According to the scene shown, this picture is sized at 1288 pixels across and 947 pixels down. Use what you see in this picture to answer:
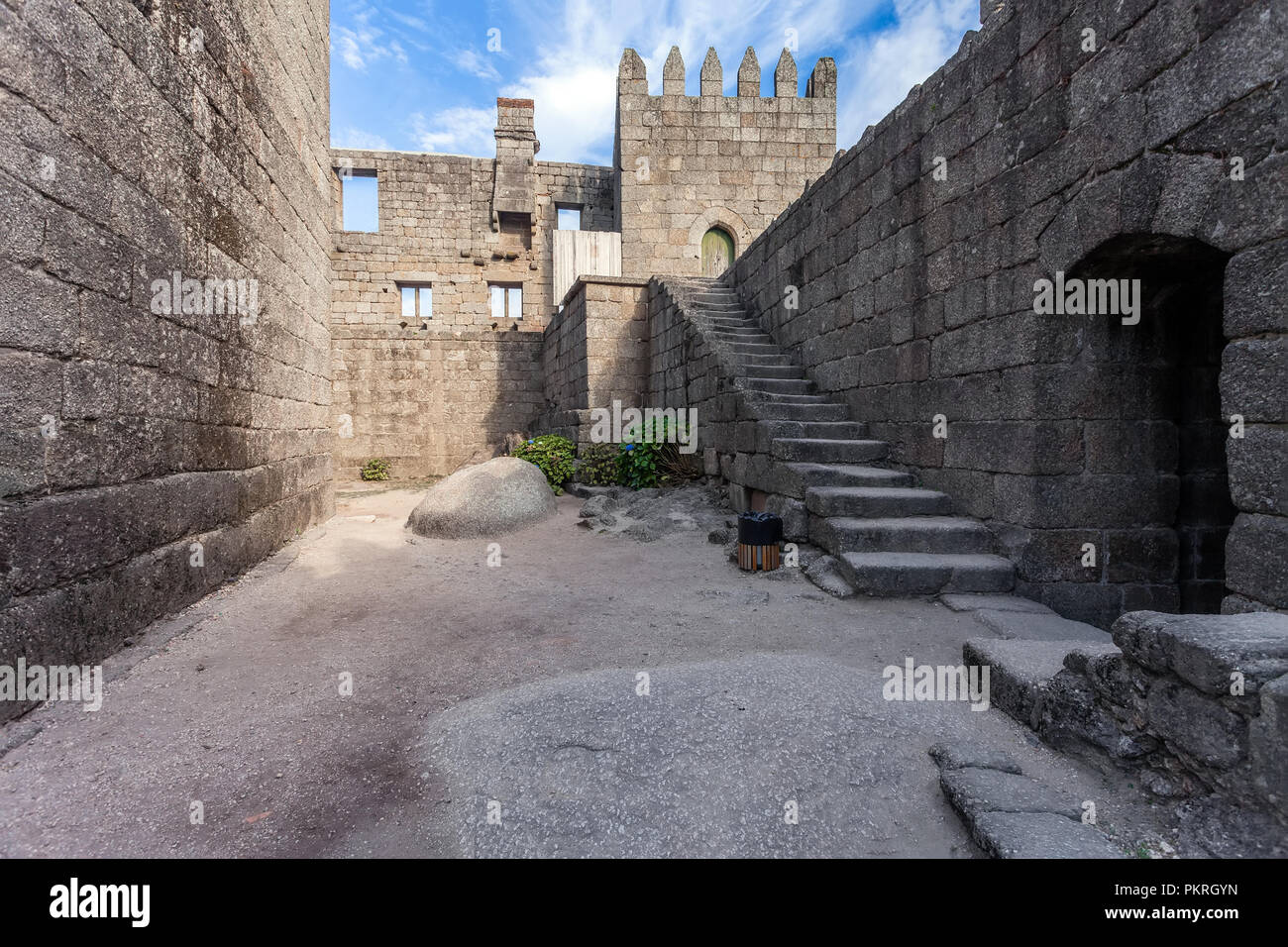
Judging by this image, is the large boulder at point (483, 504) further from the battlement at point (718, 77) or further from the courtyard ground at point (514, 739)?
the battlement at point (718, 77)

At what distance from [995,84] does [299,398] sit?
6.39 meters

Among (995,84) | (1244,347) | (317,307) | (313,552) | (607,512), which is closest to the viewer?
(1244,347)

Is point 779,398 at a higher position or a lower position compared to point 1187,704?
higher

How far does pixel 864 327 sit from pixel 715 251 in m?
8.38

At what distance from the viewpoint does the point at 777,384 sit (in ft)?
21.3

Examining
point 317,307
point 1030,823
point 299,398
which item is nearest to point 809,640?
point 1030,823

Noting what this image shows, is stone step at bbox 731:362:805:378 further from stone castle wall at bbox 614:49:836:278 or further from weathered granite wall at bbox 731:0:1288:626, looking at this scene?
stone castle wall at bbox 614:49:836:278

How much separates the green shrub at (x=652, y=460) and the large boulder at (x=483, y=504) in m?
1.60

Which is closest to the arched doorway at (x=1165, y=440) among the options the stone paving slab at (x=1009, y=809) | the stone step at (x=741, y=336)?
the stone paving slab at (x=1009, y=809)

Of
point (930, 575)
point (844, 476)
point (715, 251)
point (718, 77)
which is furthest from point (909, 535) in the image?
point (718, 77)

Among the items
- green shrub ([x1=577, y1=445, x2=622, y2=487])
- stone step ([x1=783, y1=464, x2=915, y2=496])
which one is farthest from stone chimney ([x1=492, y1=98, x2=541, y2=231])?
stone step ([x1=783, y1=464, x2=915, y2=496])

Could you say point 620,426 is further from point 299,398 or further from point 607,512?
point 299,398

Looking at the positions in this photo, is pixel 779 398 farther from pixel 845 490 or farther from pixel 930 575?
pixel 930 575

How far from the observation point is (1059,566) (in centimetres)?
361
